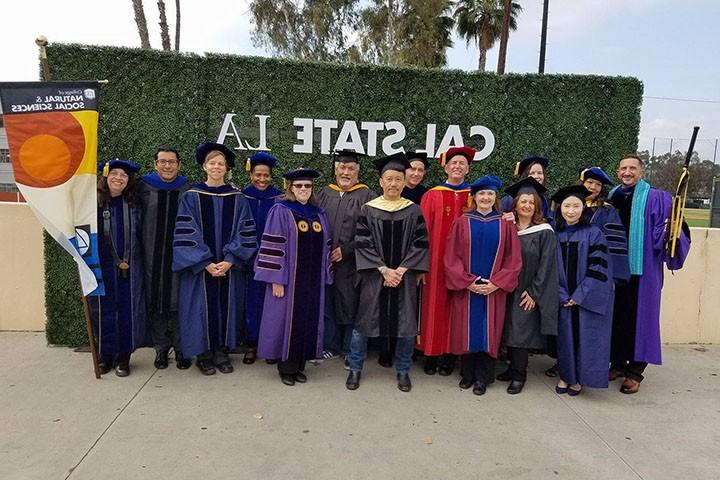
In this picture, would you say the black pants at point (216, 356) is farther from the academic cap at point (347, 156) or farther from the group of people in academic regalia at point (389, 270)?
the academic cap at point (347, 156)

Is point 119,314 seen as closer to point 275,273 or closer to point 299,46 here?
point 275,273

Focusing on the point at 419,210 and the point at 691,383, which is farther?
the point at 691,383

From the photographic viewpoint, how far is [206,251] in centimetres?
402

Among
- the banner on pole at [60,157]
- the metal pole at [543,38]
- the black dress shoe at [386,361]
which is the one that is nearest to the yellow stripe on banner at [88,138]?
the banner on pole at [60,157]

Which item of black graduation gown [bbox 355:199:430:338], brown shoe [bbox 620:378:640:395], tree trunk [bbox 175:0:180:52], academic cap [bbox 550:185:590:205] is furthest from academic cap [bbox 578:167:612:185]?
tree trunk [bbox 175:0:180:52]

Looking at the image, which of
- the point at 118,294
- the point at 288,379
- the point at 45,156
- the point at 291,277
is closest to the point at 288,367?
the point at 288,379

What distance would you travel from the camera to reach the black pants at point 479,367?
4.04m

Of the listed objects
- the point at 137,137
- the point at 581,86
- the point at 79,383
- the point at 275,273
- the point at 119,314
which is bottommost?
the point at 79,383

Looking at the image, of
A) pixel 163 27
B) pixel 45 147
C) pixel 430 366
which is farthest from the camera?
pixel 163 27

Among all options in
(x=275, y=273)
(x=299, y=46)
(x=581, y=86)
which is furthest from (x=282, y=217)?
(x=299, y=46)

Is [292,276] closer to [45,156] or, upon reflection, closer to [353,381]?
[353,381]

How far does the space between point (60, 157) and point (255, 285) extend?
186cm

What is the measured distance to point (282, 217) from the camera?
398 cm

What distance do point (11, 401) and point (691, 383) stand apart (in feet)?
18.6
